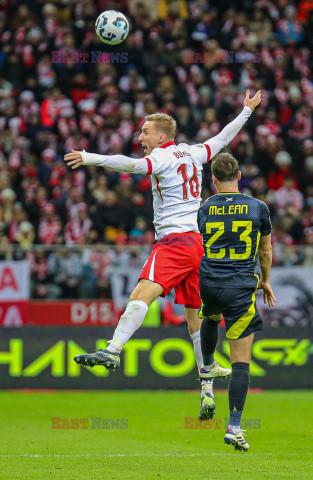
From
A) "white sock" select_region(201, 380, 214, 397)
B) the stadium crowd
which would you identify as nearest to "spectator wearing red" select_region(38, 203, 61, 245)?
the stadium crowd

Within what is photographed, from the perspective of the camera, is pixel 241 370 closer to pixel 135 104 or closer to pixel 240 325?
pixel 240 325

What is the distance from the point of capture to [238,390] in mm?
7590

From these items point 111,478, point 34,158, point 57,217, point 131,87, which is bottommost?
point 111,478

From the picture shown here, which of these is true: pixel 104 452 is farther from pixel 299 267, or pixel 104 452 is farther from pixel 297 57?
pixel 297 57

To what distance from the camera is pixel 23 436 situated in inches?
348

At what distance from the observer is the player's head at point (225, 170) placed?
768cm

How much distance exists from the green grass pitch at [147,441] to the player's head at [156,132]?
2.97 metres

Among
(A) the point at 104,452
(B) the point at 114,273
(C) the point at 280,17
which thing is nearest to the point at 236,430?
(A) the point at 104,452

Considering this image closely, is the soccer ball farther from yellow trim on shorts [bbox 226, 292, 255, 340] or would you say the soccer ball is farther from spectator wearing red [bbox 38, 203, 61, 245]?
spectator wearing red [bbox 38, 203, 61, 245]

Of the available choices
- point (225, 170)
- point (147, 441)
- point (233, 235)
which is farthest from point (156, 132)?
point (147, 441)

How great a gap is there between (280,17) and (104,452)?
1713 centimetres

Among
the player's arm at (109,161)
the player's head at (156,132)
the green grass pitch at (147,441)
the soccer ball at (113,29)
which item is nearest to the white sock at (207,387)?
the green grass pitch at (147,441)

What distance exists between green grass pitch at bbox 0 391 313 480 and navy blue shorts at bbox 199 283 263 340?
43.2 inches

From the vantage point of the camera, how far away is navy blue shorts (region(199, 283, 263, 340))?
301 inches
